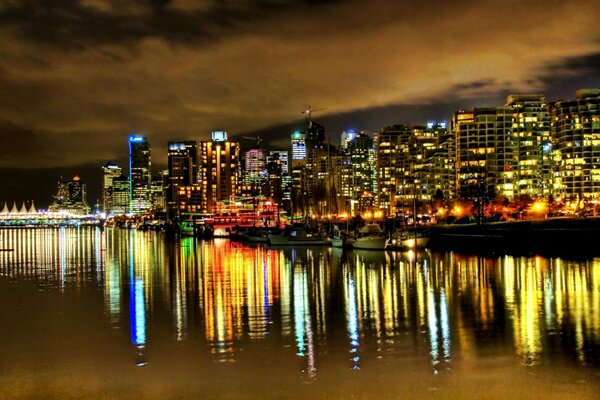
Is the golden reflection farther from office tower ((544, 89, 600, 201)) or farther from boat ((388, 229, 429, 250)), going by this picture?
office tower ((544, 89, 600, 201))

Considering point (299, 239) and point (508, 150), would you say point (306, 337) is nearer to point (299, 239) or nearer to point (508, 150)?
point (299, 239)

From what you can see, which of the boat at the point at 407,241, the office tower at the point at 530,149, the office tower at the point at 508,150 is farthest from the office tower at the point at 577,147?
the boat at the point at 407,241

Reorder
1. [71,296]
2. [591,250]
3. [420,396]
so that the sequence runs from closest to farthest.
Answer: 1. [420,396]
2. [71,296]
3. [591,250]

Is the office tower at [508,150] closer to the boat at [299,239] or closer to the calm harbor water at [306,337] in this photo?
the boat at [299,239]

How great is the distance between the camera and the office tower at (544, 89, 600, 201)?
14212 cm

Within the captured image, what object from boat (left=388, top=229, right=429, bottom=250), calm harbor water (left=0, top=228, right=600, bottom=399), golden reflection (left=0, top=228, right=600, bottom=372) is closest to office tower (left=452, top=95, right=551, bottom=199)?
boat (left=388, top=229, right=429, bottom=250)

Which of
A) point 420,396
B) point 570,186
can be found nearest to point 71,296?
point 420,396

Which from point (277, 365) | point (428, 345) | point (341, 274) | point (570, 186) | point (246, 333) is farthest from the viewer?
point (570, 186)

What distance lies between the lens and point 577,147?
145 meters

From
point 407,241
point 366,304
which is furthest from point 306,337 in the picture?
point 407,241

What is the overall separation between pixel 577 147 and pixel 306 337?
141276 mm

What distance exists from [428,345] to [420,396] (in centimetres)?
426

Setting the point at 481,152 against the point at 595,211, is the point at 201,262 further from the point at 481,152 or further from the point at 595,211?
the point at 481,152

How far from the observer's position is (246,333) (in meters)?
18.0
